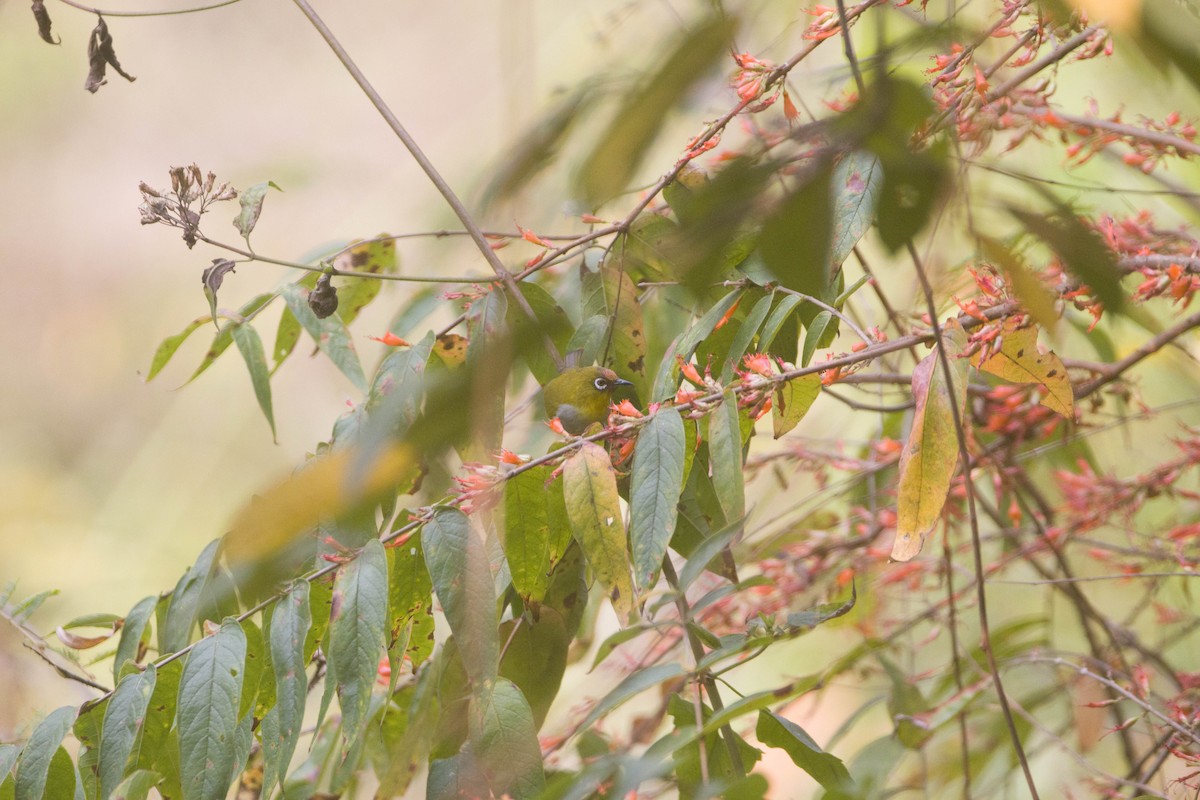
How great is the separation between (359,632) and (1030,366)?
52 centimetres

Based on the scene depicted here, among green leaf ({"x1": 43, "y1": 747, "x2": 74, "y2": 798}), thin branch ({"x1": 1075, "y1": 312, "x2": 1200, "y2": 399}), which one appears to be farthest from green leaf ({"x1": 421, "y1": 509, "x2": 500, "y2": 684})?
thin branch ({"x1": 1075, "y1": 312, "x2": 1200, "y2": 399})

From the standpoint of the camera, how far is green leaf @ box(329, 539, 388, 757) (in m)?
0.65

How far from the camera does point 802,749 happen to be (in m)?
0.71

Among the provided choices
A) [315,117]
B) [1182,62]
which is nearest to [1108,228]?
→ [1182,62]

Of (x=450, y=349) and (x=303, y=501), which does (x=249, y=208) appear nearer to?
(x=450, y=349)

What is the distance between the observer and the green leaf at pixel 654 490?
0.61 metres

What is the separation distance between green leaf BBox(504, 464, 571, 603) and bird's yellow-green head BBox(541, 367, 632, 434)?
13cm

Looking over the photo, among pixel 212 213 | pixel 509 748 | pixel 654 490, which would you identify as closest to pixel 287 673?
pixel 509 748

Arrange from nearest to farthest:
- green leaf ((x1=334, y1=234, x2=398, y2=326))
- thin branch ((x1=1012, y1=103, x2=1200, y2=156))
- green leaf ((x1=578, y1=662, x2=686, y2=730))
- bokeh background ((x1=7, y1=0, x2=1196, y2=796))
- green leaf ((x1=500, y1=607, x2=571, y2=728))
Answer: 1. bokeh background ((x1=7, y1=0, x2=1196, y2=796))
2. green leaf ((x1=578, y1=662, x2=686, y2=730))
3. green leaf ((x1=500, y1=607, x2=571, y2=728))
4. thin branch ((x1=1012, y1=103, x2=1200, y2=156))
5. green leaf ((x1=334, y1=234, x2=398, y2=326))

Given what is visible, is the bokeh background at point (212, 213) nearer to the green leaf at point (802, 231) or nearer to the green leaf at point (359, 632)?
the green leaf at point (802, 231)

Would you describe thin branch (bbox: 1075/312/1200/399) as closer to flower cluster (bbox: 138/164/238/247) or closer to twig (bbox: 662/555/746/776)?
twig (bbox: 662/555/746/776)

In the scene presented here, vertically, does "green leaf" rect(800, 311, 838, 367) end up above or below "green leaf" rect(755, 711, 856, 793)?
above

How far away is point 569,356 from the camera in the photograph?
3.02 ft

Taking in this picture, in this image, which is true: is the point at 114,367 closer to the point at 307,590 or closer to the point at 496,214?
the point at 307,590
